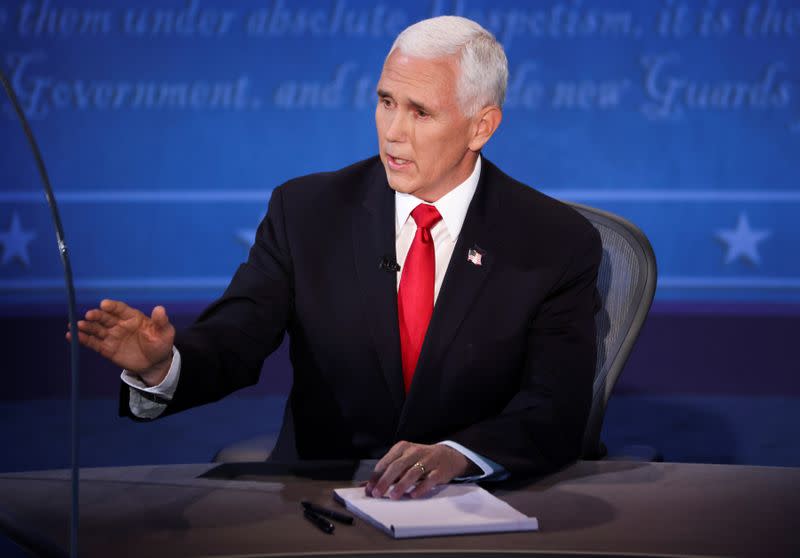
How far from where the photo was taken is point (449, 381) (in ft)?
7.17

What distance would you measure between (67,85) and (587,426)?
369cm

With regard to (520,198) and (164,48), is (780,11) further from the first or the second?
(520,198)

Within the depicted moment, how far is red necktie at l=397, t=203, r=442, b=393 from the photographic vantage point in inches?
87.7

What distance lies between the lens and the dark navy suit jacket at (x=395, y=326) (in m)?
2.17

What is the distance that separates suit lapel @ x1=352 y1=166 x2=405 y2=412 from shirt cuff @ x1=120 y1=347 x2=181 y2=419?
406 millimetres

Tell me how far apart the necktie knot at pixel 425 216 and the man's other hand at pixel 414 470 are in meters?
0.55

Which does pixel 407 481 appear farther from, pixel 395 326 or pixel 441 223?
pixel 441 223

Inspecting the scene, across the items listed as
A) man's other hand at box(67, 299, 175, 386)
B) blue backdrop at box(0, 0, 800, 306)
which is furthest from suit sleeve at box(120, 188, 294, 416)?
blue backdrop at box(0, 0, 800, 306)

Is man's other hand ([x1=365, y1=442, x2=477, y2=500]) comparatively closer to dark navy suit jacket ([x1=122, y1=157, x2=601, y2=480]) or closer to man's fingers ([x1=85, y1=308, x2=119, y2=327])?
dark navy suit jacket ([x1=122, y1=157, x2=601, y2=480])

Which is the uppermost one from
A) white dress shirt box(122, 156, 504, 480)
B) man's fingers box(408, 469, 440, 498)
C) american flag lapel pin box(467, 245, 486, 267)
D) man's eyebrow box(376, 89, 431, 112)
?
man's eyebrow box(376, 89, 431, 112)

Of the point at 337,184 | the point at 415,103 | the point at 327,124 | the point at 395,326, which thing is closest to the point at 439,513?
the point at 395,326

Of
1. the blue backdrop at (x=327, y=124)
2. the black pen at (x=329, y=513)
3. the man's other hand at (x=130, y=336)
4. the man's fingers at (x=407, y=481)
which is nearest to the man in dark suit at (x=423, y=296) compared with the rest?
the man's other hand at (x=130, y=336)

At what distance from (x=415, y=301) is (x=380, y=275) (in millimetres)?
79

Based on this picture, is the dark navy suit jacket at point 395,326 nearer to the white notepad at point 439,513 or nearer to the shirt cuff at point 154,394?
A: the shirt cuff at point 154,394
